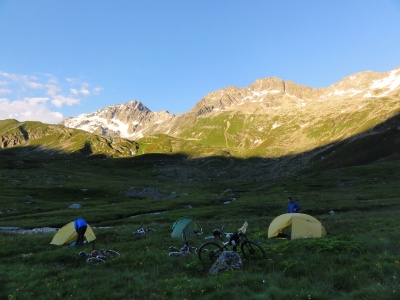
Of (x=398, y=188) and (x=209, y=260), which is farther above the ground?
(x=209, y=260)

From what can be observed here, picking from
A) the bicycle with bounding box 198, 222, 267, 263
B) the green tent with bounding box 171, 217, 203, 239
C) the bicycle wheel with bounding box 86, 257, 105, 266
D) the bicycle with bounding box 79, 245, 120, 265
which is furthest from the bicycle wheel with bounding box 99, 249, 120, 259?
the green tent with bounding box 171, 217, 203, 239

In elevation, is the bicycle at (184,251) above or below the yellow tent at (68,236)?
below

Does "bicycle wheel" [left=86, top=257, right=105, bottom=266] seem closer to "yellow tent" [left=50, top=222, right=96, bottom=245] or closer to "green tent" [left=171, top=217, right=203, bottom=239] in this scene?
"yellow tent" [left=50, top=222, right=96, bottom=245]

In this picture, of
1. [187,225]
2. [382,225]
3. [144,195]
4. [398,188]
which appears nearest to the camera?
[382,225]

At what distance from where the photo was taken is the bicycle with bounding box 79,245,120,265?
2308 centimetres

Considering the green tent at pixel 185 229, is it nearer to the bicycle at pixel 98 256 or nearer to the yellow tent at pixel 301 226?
the bicycle at pixel 98 256

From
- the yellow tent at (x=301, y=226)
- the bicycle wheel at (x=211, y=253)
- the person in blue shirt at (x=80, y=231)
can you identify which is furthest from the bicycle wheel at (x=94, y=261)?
the yellow tent at (x=301, y=226)

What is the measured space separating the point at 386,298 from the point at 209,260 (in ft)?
37.1

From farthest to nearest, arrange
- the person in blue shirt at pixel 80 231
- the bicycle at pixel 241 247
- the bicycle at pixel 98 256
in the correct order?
the person in blue shirt at pixel 80 231 → the bicycle at pixel 98 256 → the bicycle at pixel 241 247

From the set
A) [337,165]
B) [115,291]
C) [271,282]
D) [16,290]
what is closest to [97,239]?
[16,290]

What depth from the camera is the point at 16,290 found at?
16.8 metres

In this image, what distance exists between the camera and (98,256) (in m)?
23.6

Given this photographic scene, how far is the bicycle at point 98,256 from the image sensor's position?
23078mm

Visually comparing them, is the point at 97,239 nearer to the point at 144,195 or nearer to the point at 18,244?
the point at 18,244
